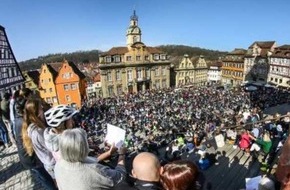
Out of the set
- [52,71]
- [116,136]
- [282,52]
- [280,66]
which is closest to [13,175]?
[116,136]

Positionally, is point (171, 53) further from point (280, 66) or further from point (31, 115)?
point (31, 115)

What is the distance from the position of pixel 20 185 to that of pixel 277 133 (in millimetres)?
11380

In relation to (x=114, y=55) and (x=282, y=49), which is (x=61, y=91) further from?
(x=282, y=49)

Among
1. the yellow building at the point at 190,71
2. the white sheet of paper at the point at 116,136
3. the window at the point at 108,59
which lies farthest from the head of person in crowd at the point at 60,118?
the yellow building at the point at 190,71

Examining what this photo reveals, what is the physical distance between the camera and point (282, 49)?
51.3m

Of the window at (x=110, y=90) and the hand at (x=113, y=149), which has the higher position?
the hand at (x=113, y=149)

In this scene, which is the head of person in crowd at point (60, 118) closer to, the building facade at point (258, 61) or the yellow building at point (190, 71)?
the building facade at point (258, 61)

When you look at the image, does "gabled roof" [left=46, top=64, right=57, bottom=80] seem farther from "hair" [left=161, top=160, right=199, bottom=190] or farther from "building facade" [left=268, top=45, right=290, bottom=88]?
"building facade" [left=268, top=45, right=290, bottom=88]

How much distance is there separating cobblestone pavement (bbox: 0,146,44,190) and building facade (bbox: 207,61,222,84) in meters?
69.8

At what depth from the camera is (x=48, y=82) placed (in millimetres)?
39406

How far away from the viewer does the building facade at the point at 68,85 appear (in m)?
39.6

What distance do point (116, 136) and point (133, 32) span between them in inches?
2075

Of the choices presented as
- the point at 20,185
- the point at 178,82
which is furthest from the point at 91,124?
the point at 178,82

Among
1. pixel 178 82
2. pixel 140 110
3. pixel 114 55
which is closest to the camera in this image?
pixel 140 110
